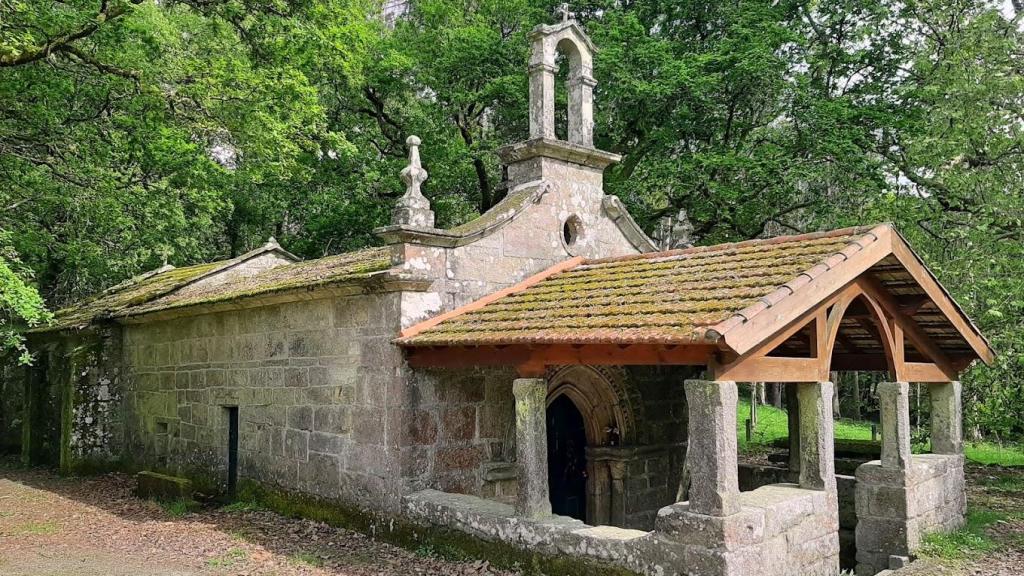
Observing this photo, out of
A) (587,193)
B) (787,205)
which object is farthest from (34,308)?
(787,205)

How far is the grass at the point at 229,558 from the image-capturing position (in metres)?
7.05

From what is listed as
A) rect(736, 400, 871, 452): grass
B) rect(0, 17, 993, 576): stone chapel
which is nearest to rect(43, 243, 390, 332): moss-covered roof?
rect(0, 17, 993, 576): stone chapel

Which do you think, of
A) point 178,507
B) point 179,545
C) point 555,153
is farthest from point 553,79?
point 178,507

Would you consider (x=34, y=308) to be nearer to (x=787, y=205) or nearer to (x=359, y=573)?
(x=359, y=573)

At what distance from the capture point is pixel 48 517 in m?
9.45

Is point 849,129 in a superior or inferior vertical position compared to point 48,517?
superior

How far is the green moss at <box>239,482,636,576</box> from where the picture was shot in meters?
6.05

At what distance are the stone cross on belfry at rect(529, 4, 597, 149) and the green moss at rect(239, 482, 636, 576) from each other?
4498 millimetres

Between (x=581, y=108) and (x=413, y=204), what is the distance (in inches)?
109

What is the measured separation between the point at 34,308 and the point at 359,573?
13.9 feet

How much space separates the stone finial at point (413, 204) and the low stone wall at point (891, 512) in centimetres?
499

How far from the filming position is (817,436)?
6473 millimetres

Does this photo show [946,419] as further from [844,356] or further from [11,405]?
[11,405]

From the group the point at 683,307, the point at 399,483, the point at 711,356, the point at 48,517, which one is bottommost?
the point at 48,517
